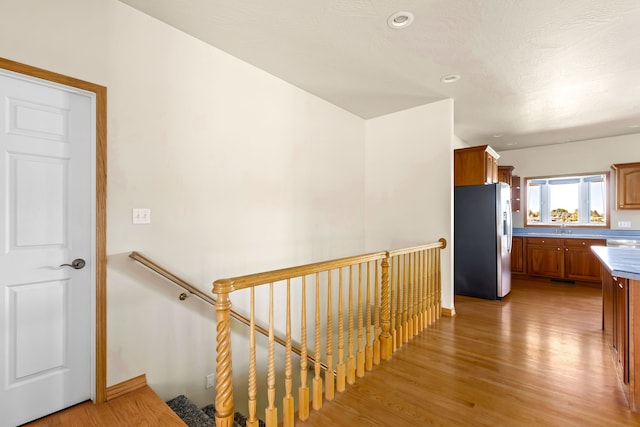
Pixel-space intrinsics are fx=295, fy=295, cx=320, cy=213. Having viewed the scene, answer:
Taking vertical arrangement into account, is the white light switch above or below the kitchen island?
above

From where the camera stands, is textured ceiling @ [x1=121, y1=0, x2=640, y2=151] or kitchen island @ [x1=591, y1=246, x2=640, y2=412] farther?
textured ceiling @ [x1=121, y1=0, x2=640, y2=151]

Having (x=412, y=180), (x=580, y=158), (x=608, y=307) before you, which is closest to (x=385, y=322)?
(x=412, y=180)

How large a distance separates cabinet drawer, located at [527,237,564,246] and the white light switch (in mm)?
6667

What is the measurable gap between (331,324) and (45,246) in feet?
6.29

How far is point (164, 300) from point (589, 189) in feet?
25.3

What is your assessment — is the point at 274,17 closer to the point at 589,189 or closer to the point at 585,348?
the point at 585,348

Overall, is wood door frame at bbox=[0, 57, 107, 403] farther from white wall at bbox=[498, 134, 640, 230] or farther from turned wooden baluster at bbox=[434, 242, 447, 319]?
white wall at bbox=[498, 134, 640, 230]

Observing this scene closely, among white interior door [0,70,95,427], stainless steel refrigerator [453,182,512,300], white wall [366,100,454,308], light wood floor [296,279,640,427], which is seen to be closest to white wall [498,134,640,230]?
stainless steel refrigerator [453,182,512,300]

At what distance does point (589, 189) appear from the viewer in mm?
5965

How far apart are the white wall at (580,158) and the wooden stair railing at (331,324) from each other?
4.21 metres

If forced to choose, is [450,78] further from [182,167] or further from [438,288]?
[182,167]

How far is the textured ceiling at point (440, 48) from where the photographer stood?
2154 mm

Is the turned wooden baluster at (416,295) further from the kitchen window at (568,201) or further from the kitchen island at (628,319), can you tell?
the kitchen window at (568,201)

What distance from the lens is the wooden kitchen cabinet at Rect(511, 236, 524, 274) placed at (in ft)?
19.7
